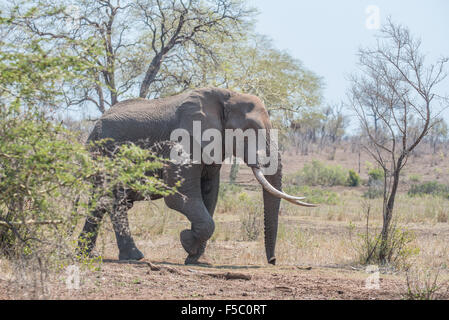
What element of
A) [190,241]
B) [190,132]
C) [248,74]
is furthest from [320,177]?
[190,241]

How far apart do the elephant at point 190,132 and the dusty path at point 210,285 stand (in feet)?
2.91

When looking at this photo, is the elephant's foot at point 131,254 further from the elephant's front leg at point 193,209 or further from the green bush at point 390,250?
the green bush at point 390,250

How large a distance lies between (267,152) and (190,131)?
46.9 inches

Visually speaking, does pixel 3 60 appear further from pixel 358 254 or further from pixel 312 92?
pixel 312 92

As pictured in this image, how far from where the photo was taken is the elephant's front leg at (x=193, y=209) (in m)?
8.93

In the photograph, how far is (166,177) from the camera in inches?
360

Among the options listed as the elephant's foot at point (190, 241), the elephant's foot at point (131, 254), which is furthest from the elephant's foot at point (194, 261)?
the elephant's foot at point (131, 254)

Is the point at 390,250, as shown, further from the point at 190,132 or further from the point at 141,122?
the point at 141,122

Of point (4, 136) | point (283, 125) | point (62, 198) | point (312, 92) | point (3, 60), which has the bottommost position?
point (62, 198)

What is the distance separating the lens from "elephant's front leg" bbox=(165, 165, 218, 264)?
8930mm

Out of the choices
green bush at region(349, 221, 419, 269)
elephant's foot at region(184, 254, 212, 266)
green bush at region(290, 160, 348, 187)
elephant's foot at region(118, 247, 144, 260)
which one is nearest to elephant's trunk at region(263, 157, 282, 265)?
elephant's foot at region(184, 254, 212, 266)

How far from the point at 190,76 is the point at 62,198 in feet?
37.4

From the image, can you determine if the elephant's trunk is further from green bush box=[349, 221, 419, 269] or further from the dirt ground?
green bush box=[349, 221, 419, 269]
